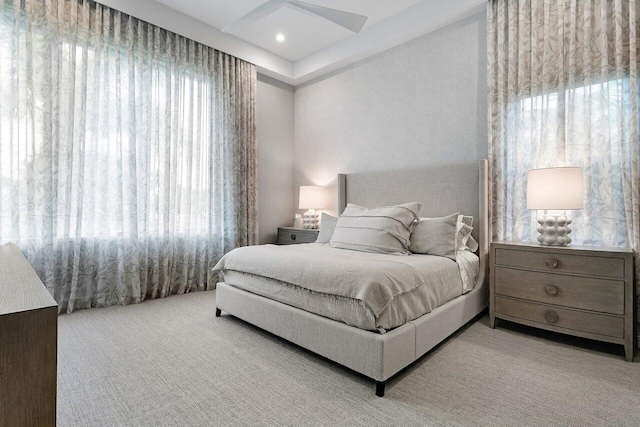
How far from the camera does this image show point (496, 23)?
298cm

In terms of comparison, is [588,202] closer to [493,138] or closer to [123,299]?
[493,138]

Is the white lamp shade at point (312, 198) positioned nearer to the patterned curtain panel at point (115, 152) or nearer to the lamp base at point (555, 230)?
the patterned curtain panel at point (115, 152)

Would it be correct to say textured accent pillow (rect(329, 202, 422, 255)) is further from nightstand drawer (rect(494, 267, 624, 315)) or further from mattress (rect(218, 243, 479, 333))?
nightstand drawer (rect(494, 267, 624, 315))

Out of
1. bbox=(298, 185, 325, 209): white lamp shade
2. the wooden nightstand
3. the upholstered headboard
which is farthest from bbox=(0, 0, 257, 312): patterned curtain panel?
the wooden nightstand

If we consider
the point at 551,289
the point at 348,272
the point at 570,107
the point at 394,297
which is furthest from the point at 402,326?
the point at 570,107

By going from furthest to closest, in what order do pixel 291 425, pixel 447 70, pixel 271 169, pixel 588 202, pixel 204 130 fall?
pixel 271 169 → pixel 204 130 → pixel 447 70 → pixel 588 202 → pixel 291 425

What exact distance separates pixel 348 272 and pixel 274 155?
126 inches

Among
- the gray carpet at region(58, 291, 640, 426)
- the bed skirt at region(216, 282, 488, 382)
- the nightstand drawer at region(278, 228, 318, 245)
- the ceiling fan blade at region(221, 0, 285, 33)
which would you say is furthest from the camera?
the nightstand drawer at region(278, 228, 318, 245)

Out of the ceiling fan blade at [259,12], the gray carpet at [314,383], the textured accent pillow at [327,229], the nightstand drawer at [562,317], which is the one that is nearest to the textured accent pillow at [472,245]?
the nightstand drawer at [562,317]

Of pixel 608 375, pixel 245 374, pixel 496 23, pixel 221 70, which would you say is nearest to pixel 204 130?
pixel 221 70

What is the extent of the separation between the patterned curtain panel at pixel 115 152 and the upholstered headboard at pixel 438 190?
1.59m

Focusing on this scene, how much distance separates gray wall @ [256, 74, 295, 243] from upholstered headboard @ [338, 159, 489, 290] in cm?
117

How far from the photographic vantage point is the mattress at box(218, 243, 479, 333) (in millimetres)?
1770

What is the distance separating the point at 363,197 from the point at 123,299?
2.73 meters
